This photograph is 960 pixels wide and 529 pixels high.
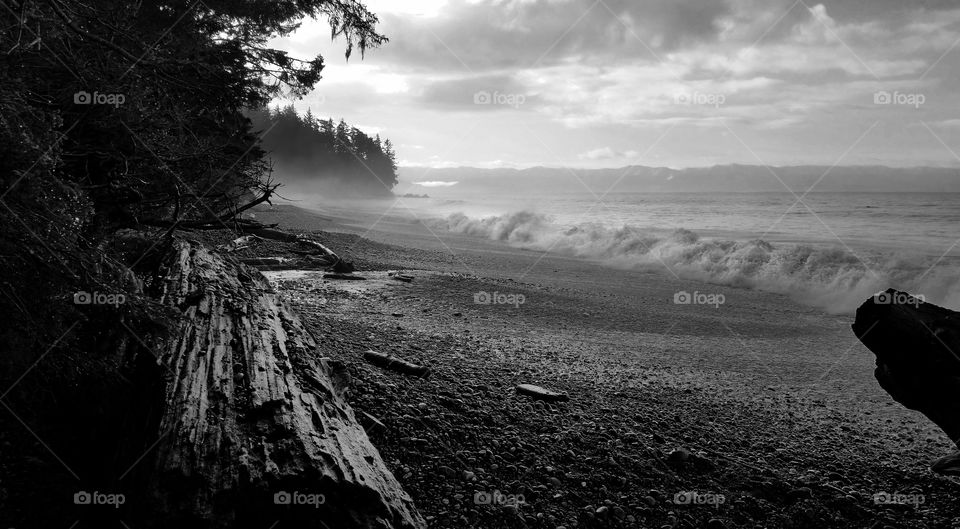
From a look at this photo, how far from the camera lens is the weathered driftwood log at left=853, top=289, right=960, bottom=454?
326 centimetres

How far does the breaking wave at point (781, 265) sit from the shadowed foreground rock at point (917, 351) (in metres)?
8.61

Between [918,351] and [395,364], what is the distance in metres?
3.73

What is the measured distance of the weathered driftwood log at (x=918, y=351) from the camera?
326 cm

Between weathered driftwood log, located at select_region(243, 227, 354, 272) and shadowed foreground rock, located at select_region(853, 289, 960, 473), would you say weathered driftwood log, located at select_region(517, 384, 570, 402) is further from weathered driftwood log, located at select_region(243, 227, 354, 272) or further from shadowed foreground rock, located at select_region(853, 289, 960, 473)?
weathered driftwood log, located at select_region(243, 227, 354, 272)

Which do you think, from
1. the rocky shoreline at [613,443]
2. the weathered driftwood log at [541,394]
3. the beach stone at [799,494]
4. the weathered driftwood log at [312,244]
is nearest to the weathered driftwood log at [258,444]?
the rocky shoreline at [613,443]

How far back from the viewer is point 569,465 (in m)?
3.52

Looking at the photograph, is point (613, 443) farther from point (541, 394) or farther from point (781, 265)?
point (781, 265)

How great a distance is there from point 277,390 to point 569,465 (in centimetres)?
189

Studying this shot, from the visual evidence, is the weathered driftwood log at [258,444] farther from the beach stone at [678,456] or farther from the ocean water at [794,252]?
the ocean water at [794,252]

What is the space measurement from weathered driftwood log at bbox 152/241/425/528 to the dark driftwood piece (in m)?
1.27

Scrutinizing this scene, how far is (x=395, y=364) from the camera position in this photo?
4777mm

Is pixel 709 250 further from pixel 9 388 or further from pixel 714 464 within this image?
pixel 9 388

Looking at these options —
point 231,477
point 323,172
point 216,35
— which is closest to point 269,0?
point 216,35

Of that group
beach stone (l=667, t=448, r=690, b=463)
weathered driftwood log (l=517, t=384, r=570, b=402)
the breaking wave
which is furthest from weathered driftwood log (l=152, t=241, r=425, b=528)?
the breaking wave
